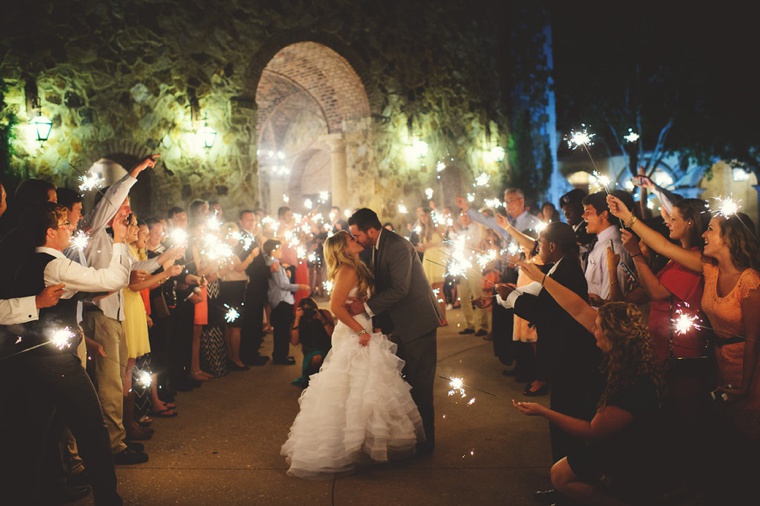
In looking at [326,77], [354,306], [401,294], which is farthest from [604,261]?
[326,77]

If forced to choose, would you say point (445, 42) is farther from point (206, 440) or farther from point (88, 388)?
point (88, 388)

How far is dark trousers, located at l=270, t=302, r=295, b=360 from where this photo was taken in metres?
7.85

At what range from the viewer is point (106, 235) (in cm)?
475

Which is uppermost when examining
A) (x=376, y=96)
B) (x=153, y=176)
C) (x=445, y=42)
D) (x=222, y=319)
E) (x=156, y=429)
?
(x=445, y=42)

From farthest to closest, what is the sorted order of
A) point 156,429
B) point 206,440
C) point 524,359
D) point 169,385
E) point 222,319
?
point 222,319 → point 524,359 → point 169,385 → point 156,429 → point 206,440

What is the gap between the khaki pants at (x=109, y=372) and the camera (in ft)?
15.1

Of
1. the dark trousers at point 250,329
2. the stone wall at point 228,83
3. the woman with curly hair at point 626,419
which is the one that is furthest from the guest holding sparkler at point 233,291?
the woman with curly hair at point 626,419

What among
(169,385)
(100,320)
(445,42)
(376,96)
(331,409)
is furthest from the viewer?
(445,42)

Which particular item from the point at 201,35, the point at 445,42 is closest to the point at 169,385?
the point at 201,35

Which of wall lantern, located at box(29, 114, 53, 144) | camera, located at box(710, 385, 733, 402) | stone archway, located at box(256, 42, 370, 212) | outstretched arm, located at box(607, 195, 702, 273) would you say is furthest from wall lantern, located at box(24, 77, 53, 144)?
camera, located at box(710, 385, 733, 402)

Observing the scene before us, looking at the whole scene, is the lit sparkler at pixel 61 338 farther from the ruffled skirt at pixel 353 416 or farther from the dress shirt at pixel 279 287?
the dress shirt at pixel 279 287

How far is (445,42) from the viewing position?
15703 mm

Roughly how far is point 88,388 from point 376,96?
11.8 metres

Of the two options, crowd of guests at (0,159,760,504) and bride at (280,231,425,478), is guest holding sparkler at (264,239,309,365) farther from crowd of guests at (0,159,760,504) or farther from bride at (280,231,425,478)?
bride at (280,231,425,478)
